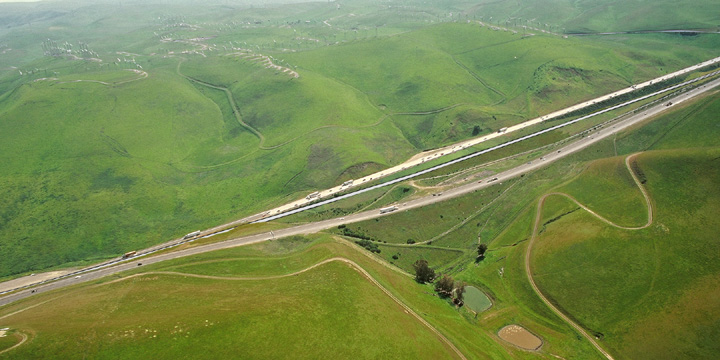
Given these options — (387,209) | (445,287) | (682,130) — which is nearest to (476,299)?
(445,287)

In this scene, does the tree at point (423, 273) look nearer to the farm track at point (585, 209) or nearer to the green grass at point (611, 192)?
the farm track at point (585, 209)

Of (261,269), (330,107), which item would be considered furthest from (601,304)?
(330,107)

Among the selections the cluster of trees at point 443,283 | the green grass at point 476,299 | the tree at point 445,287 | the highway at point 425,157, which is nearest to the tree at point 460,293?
the cluster of trees at point 443,283

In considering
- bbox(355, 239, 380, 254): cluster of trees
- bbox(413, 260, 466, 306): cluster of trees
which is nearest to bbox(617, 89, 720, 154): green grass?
bbox(413, 260, 466, 306): cluster of trees

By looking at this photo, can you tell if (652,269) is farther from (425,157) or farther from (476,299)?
(425,157)

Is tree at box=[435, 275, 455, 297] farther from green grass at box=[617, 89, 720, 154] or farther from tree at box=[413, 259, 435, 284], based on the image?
green grass at box=[617, 89, 720, 154]

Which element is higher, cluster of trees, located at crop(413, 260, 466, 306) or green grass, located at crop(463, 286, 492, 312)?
cluster of trees, located at crop(413, 260, 466, 306)

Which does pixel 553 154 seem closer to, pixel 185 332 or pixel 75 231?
pixel 185 332
